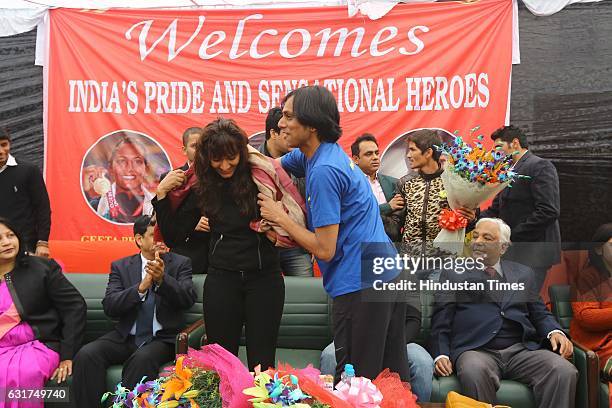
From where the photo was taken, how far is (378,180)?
4371mm

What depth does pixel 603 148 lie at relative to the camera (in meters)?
4.51

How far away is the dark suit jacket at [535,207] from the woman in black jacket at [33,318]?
2.49m

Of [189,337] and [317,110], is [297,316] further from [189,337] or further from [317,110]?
[317,110]

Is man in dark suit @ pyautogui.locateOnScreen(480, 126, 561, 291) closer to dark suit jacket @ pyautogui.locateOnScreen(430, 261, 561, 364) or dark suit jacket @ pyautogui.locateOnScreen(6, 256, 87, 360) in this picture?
dark suit jacket @ pyautogui.locateOnScreen(430, 261, 561, 364)

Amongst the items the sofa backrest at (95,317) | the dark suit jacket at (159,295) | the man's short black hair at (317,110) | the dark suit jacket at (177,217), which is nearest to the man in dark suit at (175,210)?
the dark suit jacket at (177,217)

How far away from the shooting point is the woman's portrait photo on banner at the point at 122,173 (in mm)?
4824

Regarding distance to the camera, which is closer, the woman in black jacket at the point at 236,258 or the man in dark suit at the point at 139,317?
the woman in black jacket at the point at 236,258

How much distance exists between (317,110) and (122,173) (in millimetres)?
2910

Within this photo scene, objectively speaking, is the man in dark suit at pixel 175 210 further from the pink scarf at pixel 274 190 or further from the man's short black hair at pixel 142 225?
the man's short black hair at pixel 142 225

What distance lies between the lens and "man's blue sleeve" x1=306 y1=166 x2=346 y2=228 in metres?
2.21

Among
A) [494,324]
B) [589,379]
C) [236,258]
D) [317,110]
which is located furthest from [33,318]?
[589,379]

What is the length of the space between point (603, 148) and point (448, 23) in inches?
51.3

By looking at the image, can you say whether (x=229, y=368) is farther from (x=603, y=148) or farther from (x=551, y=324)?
(x=603, y=148)

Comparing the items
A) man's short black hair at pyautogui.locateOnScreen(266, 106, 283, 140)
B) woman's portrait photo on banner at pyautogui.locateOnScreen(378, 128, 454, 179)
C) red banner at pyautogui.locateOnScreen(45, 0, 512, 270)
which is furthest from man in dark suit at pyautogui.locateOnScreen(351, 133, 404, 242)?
man's short black hair at pyautogui.locateOnScreen(266, 106, 283, 140)
